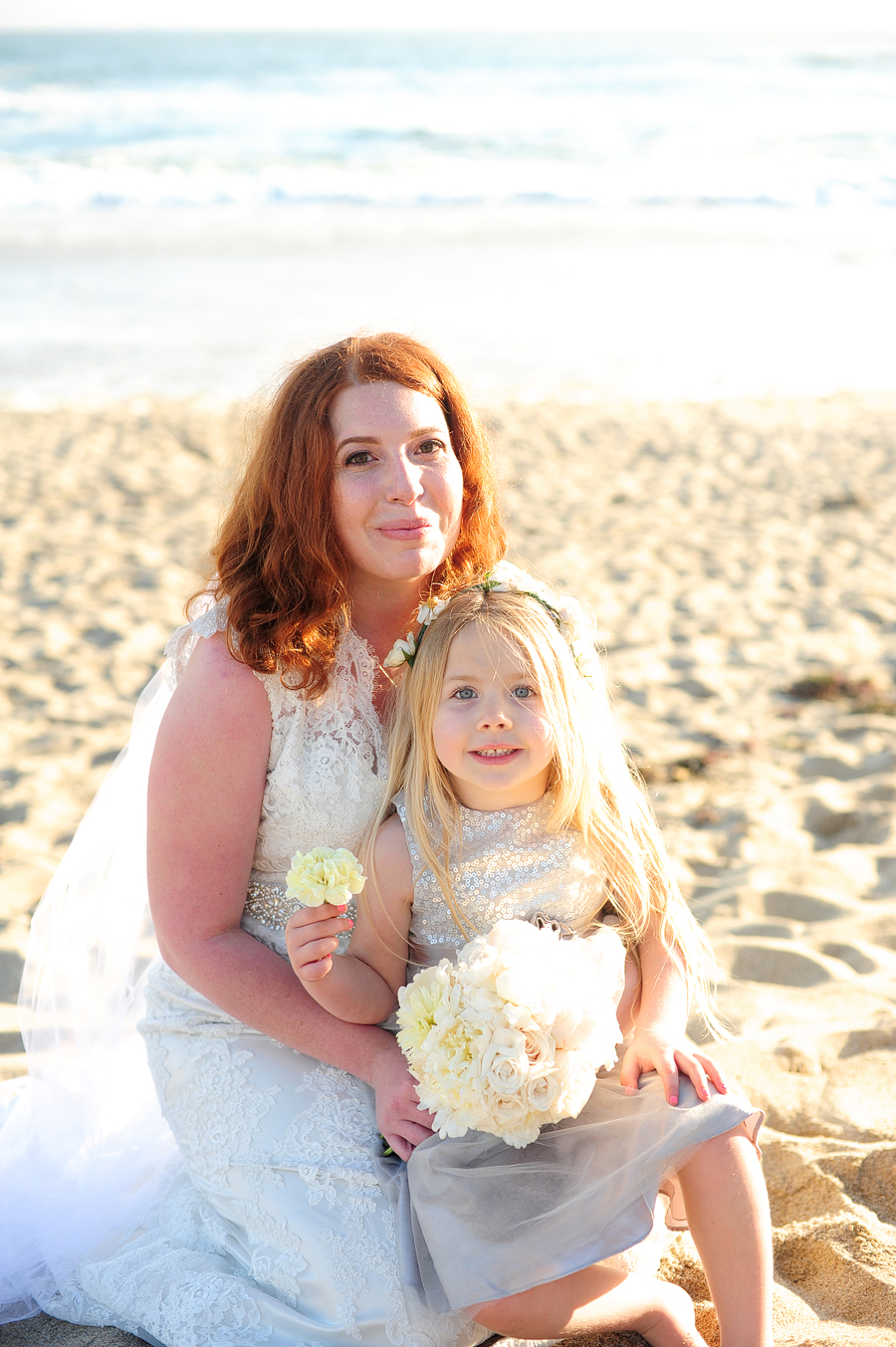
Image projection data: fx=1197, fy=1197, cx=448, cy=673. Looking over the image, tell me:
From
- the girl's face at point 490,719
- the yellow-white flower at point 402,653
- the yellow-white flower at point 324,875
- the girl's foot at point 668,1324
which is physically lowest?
the girl's foot at point 668,1324

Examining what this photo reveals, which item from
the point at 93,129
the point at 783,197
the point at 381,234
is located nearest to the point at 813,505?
the point at 381,234

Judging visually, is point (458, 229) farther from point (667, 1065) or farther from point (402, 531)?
point (667, 1065)

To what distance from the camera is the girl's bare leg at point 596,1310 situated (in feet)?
6.94

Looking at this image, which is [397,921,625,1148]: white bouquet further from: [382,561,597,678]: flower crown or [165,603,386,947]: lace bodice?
[382,561,597,678]: flower crown

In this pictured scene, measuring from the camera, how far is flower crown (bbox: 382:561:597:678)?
2537 mm

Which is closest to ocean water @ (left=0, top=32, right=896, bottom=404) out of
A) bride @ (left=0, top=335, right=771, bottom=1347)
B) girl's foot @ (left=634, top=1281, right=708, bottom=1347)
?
bride @ (left=0, top=335, right=771, bottom=1347)

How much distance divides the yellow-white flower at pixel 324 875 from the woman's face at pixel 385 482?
0.79 metres

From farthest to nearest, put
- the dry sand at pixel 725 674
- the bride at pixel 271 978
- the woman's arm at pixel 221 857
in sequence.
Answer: the dry sand at pixel 725 674 < the woman's arm at pixel 221 857 < the bride at pixel 271 978

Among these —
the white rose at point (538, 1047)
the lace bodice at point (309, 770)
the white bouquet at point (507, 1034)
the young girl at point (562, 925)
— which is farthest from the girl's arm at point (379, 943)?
the white rose at point (538, 1047)

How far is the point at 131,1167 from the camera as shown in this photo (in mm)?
2719

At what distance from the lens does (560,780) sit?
7.96ft

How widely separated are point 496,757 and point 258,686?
52 centimetres

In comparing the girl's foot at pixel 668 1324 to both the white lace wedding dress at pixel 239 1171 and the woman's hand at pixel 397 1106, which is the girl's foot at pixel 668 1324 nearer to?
the white lace wedding dress at pixel 239 1171

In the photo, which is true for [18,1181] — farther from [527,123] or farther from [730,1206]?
[527,123]
